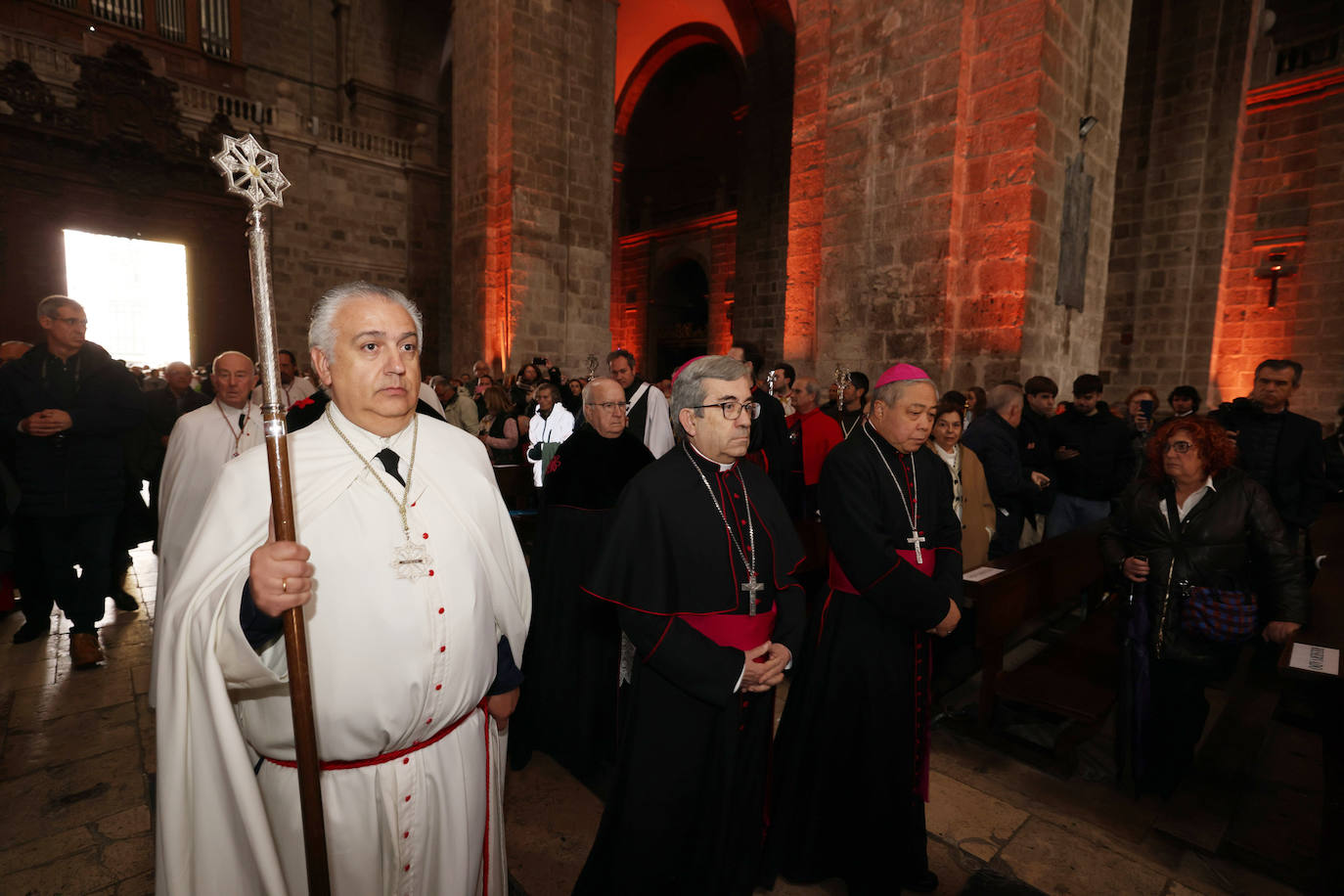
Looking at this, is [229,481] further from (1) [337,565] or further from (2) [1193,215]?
(2) [1193,215]

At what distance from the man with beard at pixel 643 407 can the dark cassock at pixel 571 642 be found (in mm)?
2132

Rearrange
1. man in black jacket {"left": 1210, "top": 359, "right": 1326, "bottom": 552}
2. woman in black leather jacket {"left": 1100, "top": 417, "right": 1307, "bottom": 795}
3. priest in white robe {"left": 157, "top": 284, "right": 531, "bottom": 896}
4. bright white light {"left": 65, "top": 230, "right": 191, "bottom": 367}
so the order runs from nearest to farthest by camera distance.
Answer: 1. priest in white robe {"left": 157, "top": 284, "right": 531, "bottom": 896}
2. woman in black leather jacket {"left": 1100, "top": 417, "right": 1307, "bottom": 795}
3. man in black jacket {"left": 1210, "top": 359, "right": 1326, "bottom": 552}
4. bright white light {"left": 65, "top": 230, "right": 191, "bottom": 367}

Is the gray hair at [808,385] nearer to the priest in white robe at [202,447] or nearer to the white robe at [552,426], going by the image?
the white robe at [552,426]

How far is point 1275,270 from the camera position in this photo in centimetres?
1088

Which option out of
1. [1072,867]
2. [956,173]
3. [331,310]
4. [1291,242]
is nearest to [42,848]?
[331,310]

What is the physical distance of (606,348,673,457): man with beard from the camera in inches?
214

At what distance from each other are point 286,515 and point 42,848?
2621mm


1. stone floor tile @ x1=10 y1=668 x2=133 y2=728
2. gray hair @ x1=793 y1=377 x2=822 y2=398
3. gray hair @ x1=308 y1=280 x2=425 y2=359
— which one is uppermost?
gray hair @ x1=308 y1=280 x2=425 y2=359

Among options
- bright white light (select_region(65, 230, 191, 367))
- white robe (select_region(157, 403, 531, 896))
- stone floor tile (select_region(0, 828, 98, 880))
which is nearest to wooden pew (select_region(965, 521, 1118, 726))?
white robe (select_region(157, 403, 531, 896))

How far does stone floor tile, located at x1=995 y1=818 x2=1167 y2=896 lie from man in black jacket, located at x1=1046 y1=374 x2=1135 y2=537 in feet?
9.21

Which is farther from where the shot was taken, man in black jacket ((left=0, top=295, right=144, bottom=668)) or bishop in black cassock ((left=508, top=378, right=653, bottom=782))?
man in black jacket ((left=0, top=295, right=144, bottom=668))

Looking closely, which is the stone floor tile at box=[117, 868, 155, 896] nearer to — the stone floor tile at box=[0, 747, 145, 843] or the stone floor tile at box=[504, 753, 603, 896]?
the stone floor tile at box=[0, 747, 145, 843]

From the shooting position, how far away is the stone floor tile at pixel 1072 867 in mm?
2457

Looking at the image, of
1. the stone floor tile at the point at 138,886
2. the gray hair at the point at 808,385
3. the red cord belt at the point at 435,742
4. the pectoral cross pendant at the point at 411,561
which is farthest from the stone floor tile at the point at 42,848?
the gray hair at the point at 808,385
